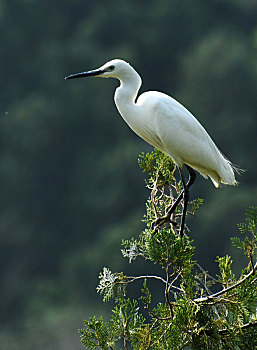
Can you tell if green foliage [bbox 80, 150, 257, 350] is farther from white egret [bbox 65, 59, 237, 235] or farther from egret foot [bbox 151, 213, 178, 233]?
white egret [bbox 65, 59, 237, 235]

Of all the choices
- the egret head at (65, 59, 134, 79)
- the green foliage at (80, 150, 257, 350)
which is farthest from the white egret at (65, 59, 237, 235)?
the green foliage at (80, 150, 257, 350)

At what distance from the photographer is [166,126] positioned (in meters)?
1.62

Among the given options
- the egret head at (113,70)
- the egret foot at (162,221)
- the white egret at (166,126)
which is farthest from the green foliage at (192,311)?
the egret head at (113,70)

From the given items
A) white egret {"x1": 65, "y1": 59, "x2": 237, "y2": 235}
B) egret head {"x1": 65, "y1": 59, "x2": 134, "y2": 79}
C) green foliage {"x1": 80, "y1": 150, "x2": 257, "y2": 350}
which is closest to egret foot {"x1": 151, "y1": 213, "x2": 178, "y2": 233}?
white egret {"x1": 65, "y1": 59, "x2": 237, "y2": 235}

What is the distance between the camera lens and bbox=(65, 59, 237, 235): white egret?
5.30 ft

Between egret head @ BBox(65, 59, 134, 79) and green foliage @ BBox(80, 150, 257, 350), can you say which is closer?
green foliage @ BBox(80, 150, 257, 350)

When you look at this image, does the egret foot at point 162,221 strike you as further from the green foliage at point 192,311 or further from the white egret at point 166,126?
the green foliage at point 192,311

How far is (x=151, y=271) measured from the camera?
4.47m

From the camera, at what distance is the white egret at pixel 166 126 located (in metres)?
1.61

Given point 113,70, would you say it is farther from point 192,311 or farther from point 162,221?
point 192,311

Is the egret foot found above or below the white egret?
below

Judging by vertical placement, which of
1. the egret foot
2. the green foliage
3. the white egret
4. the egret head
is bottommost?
the green foliage

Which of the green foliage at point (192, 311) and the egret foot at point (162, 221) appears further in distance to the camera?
the egret foot at point (162, 221)

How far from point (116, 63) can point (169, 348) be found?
0.79 meters
